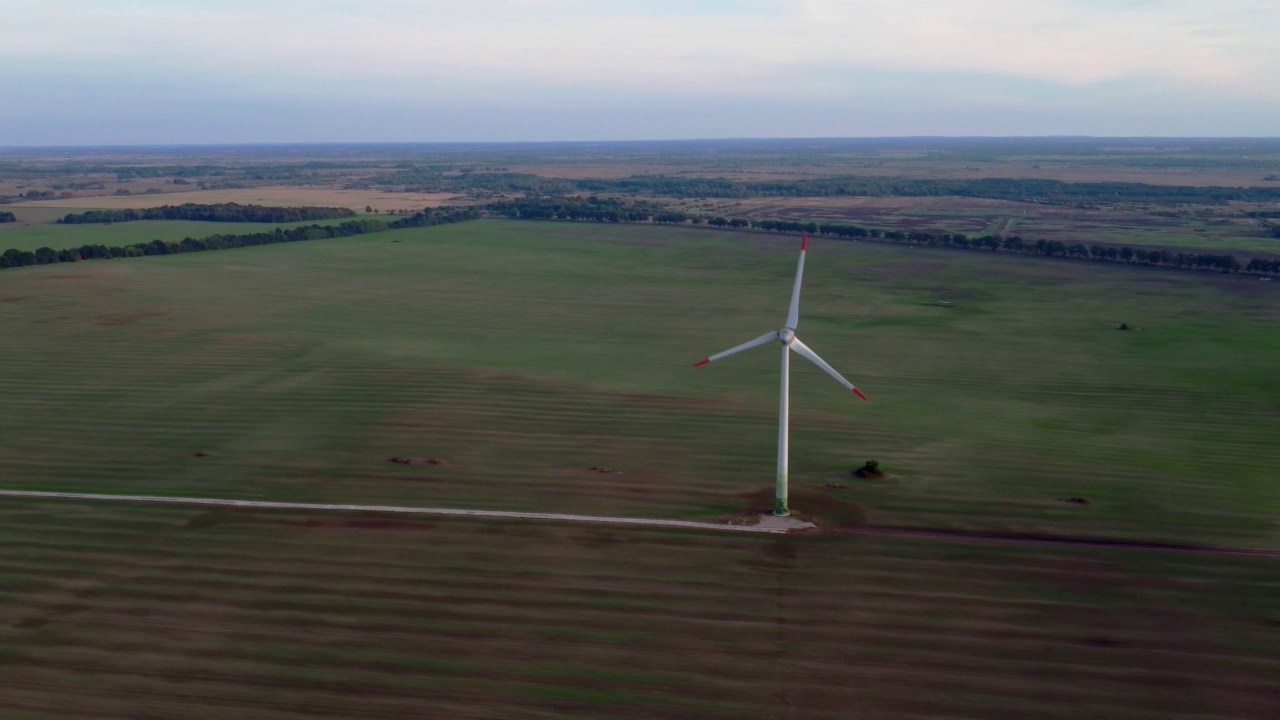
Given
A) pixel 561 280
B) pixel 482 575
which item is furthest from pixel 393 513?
pixel 561 280

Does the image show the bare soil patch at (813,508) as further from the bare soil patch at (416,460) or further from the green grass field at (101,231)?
the green grass field at (101,231)

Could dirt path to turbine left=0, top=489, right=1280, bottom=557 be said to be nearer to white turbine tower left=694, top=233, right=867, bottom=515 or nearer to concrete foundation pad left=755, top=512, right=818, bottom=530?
concrete foundation pad left=755, top=512, right=818, bottom=530

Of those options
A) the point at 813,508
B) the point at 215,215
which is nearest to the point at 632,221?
the point at 215,215

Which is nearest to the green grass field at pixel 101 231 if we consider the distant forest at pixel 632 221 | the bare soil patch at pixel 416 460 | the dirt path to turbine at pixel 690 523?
the distant forest at pixel 632 221

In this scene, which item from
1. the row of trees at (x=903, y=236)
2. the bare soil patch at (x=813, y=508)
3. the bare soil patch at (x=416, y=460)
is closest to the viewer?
the bare soil patch at (x=813, y=508)

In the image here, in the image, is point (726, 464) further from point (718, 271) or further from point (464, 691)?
point (718, 271)

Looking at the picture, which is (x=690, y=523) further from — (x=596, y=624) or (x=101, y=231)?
(x=101, y=231)

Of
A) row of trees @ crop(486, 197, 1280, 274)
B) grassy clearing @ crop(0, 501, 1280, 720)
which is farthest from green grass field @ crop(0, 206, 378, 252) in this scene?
grassy clearing @ crop(0, 501, 1280, 720)
